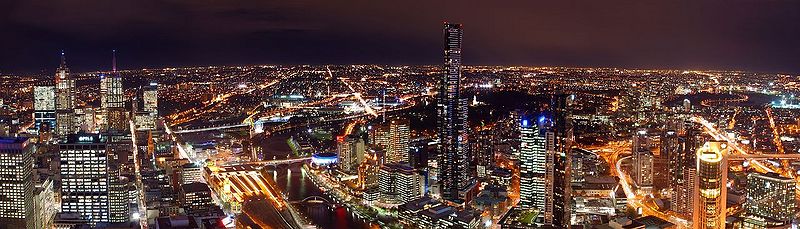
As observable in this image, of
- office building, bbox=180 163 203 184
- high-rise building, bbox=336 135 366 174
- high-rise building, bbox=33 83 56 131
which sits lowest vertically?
office building, bbox=180 163 203 184

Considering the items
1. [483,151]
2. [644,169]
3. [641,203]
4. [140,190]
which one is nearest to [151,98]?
[140,190]

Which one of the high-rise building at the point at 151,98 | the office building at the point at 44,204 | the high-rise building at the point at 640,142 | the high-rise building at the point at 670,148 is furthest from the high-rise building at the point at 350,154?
the high-rise building at the point at 151,98

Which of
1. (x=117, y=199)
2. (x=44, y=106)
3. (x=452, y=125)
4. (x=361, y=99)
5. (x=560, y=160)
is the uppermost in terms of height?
(x=361, y=99)

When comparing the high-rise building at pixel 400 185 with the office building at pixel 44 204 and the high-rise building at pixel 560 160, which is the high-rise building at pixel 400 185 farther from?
the office building at pixel 44 204

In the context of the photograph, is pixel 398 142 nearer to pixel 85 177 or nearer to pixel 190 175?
pixel 190 175

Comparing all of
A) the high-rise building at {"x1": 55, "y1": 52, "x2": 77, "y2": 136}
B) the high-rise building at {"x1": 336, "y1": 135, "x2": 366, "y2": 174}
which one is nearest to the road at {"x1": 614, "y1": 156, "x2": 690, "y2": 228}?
the high-rise building at {"x1": 336, "y1": 135, "x2": 366, "y2": 174}

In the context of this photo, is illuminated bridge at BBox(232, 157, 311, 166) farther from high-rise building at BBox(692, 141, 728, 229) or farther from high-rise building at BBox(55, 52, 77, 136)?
high-rise building at BBox(692, 141, 728, 229)

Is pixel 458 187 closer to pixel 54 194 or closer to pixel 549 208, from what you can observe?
pixel 549 208
